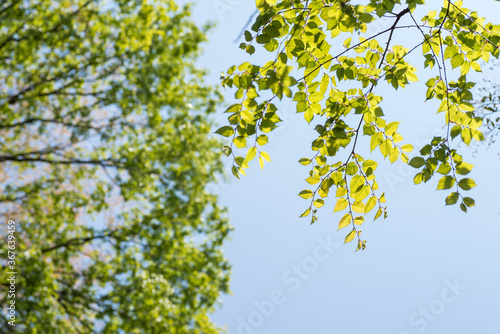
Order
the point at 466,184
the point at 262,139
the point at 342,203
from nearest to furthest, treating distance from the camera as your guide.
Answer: the point at 466,184 → the point at 262,139 → the point at 342,203

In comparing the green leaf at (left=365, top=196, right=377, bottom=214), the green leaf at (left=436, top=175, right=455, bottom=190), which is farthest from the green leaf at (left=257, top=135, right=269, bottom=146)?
the green leaf at (left=436, top=175, right=455, bottom=190)

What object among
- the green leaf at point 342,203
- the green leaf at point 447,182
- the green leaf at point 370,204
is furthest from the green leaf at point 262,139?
the green leaf at point 447,182

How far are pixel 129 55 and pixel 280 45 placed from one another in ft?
27.8

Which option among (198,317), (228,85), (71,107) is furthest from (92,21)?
(228,85)

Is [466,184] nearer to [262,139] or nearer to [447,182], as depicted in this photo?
[447,182]

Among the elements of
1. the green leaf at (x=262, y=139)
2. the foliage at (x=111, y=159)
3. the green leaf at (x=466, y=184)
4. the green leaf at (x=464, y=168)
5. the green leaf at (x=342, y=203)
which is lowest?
the green leaf at (x=466, y=184)

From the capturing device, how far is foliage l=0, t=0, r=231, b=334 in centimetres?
934

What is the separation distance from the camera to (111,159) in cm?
1032

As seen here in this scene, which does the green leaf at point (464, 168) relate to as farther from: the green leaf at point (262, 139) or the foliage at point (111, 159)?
the foliage at point (111, 159)

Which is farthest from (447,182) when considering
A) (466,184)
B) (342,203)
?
(342,203)

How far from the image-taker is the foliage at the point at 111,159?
368 inches

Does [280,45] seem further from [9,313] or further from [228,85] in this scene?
[9,313]

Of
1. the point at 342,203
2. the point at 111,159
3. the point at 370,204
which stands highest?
the point at 111,159

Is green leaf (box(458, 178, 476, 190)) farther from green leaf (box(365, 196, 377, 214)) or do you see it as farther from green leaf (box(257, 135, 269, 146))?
green leaf (box(257, 135, 269, 146))
